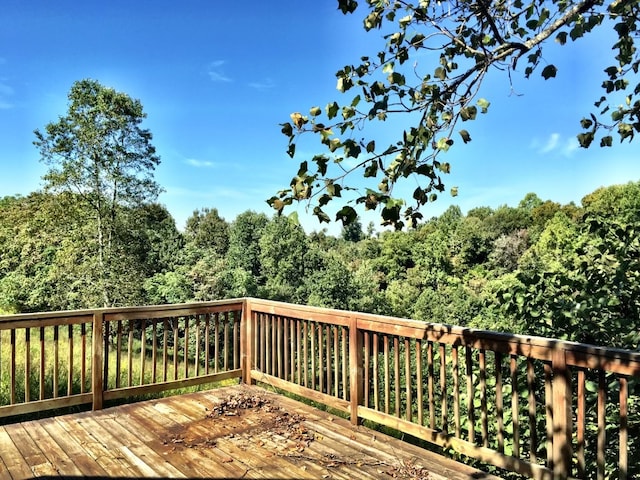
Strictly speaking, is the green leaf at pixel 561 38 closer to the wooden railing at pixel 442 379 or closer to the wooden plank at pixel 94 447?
the wooden railing at pixel 442 379

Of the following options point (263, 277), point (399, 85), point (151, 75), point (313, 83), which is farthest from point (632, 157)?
point (399, 85)

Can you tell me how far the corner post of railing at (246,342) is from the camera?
4855 mm

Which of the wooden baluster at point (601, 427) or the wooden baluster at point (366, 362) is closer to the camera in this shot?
the wooden baluster at point (601, 427)

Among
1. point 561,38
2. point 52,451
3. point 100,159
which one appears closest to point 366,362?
point 52,451

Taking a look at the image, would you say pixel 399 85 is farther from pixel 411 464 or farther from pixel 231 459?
pixel 231 459

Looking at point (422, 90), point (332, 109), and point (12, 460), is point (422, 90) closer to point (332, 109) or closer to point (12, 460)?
point (332, 109)

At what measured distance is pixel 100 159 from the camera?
48.6 ft

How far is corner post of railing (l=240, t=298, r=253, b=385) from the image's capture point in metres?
4.86

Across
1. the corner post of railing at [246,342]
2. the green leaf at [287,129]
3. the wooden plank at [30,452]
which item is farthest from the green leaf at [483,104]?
the corner post of railing at [246,342]

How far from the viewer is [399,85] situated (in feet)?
6.55

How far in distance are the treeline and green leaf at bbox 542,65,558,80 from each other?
52.7 inches

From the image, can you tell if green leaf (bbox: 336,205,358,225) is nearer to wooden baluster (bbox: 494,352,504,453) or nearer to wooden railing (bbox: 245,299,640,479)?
wooden railing (bbox: 245,299,640,479)

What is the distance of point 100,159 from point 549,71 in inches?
594

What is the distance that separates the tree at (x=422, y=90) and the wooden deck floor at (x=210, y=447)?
183 centimetres
